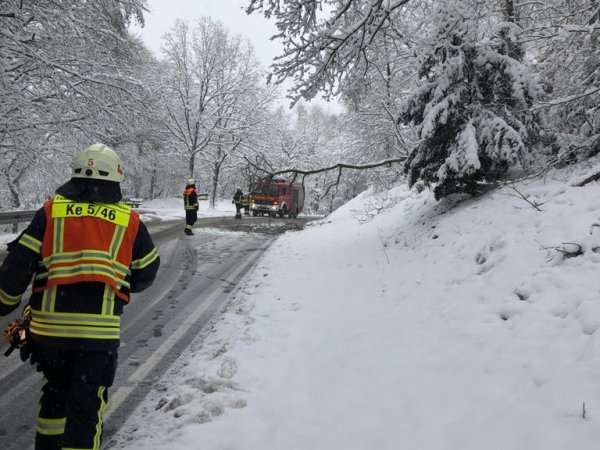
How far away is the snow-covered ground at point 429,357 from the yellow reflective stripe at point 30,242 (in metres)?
1.63

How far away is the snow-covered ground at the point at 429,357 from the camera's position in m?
3.12

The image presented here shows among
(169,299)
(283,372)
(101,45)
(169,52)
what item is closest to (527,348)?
(283,372)

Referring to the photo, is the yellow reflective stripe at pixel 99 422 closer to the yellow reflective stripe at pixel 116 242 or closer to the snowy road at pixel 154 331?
the yellow reflective stripe at pixel 116 242

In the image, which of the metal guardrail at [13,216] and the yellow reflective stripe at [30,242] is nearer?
the yellow reflective stripe at [30,242]

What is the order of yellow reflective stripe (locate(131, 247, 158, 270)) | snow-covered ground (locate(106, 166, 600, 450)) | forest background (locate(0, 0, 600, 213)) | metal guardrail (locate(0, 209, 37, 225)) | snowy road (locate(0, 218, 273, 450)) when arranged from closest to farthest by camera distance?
1. yellow reflective stripe (locate(131, 247, 158, 270))
2. snow-covered ground (locate(106, 166, 600, 450))
3. snowy road (locate(0, 218, 273, 450))
4. forest background (locate(0, 0, 600, 213))
5. metal guardrail (locate(0, 209, 37, 225))

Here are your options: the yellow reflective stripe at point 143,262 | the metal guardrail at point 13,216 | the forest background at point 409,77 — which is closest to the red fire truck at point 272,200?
the forest background at point 409,77

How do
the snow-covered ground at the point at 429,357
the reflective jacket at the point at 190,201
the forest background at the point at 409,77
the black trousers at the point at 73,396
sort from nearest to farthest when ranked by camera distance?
the black trousers at the point at 73,396
the snow-covered ground at the point at 429,357
the forest background at the point at 409,77
the reflective jacket at the point at 190,201

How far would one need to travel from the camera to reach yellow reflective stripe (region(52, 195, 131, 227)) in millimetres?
2398

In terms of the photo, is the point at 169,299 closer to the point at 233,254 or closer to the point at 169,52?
the point at 233,254

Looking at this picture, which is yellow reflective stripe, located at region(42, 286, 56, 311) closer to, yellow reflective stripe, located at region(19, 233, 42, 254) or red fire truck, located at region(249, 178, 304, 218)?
yellow reflective stripe, located at region(19, 233, 42, 254)

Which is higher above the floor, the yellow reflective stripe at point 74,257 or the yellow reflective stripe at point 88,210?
the yellow reflective stripe at point 88,210

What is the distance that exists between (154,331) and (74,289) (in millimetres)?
3252

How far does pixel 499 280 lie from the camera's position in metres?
5.01

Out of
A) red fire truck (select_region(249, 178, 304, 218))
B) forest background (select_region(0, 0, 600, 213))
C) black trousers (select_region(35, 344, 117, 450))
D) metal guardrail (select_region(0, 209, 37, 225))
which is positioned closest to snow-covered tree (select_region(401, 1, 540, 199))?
forest background (select_region(0, 0, 600, 213))
